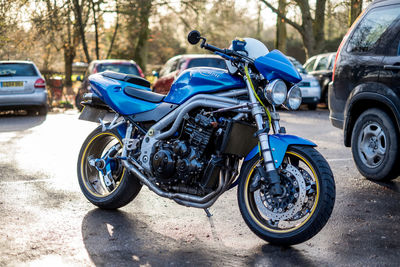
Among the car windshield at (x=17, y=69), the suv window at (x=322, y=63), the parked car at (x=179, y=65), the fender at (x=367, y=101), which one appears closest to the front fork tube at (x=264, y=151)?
the fender at (x=367, y=101)

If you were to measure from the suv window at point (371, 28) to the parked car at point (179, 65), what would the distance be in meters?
8.57

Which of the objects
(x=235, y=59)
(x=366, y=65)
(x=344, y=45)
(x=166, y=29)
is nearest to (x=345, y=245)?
(x=235, y=59)

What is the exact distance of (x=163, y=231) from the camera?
4848 mm

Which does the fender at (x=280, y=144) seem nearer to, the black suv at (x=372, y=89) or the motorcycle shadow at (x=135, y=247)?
the motorcycle shadow at (x=135, y=247)

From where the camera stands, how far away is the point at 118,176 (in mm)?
5516

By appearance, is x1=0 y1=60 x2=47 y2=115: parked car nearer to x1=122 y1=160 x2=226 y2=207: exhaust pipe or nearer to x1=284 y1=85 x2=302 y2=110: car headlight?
x1=122 y1=160 x2=226 y2=207: exhaust pipe

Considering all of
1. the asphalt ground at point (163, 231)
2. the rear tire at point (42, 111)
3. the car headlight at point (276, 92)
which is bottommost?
→ the rear tire at point (42, 111)

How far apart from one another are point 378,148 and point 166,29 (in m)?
27.7

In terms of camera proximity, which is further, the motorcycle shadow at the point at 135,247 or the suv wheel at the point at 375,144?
the suv wheel at the point at 375,144

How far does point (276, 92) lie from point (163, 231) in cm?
150

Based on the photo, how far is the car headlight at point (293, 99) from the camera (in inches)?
172

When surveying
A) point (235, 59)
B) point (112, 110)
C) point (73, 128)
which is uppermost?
point (235, 59)

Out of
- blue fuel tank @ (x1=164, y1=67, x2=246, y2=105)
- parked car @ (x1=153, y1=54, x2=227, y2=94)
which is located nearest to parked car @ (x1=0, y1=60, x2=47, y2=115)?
parked car @ (x1=153, y1=54, x2=227, y2=94)

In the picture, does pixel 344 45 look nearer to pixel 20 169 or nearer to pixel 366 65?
pixel 366 65
